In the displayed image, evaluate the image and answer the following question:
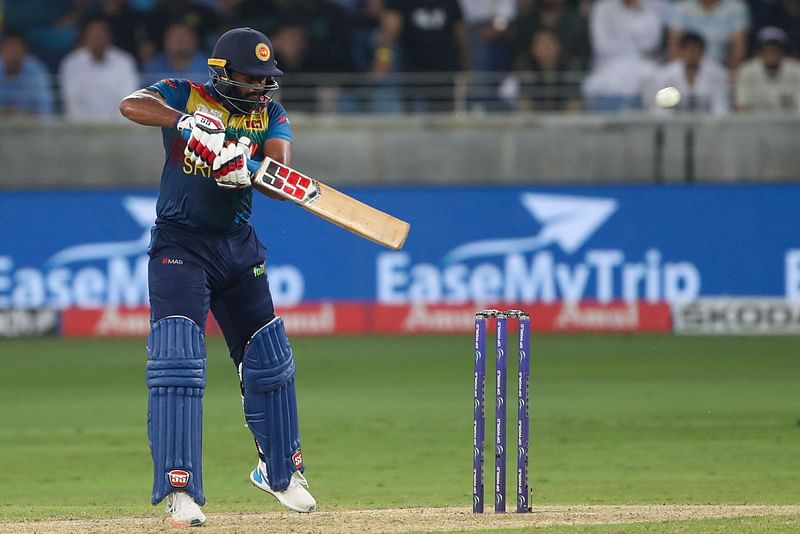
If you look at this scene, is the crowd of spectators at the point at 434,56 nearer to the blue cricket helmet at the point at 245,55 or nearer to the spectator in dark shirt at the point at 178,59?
the spectator in dark shirt at the point at 178,59

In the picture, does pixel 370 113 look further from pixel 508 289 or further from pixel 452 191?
pixel 508 289

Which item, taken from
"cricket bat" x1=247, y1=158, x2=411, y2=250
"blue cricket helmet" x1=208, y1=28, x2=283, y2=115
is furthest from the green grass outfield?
"blue cricket helmet" x1=208, y1=28, x2=283, y2=115

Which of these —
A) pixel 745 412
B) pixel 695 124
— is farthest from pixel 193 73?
pixel 745 412

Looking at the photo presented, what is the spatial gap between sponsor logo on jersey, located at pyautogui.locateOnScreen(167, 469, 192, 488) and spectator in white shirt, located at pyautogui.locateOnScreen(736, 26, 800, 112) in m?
11.8

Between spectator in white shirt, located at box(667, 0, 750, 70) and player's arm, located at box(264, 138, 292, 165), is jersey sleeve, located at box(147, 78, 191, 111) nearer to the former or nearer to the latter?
player's arm, located at box(264, 138, 292, 165)

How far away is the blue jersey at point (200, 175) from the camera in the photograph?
18.3ft

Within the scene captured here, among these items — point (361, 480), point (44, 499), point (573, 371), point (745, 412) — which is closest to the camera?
point (44, 499)

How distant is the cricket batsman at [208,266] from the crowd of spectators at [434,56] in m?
10.4

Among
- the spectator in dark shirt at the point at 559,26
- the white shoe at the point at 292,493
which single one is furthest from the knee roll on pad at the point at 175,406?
the spectator in dark shirt at the point at 559,26

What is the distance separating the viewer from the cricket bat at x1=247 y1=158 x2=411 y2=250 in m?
5.51

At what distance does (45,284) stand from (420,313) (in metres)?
3.90

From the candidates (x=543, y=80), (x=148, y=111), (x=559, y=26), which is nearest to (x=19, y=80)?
(x=543, y=80)

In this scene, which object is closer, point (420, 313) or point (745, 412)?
point (745, 412)

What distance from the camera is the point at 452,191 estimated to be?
16094 millimetres
